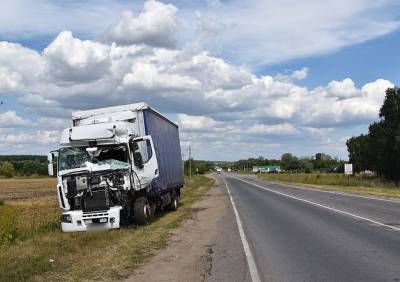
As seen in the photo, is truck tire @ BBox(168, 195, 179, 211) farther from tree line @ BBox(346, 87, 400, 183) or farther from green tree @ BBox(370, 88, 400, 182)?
green tree @ BBox(370, 88, 400, 182)

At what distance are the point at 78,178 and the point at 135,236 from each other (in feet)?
8.65

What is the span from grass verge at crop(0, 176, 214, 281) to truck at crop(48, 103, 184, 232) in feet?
2.19

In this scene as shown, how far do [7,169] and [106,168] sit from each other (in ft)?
487

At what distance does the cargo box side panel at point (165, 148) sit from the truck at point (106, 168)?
0.80ft

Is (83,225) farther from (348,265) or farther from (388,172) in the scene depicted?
(388,172)

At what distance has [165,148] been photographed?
893 inches

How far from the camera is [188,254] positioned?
471 inches

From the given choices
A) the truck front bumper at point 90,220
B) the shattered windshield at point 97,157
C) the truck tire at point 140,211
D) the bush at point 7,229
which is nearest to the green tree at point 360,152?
the truck tire at point 140,211

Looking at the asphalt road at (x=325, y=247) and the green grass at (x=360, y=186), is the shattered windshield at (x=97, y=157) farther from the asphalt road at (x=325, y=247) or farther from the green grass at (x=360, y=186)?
the green grass at (x=360, y=186)

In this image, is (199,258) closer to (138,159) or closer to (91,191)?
(91,191)

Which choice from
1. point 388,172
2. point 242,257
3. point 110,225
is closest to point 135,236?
point 110,225

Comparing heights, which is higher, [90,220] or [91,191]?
[91,191]

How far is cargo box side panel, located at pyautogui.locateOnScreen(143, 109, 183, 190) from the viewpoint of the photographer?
64.6 ft

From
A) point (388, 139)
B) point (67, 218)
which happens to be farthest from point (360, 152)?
point (67, 218)
